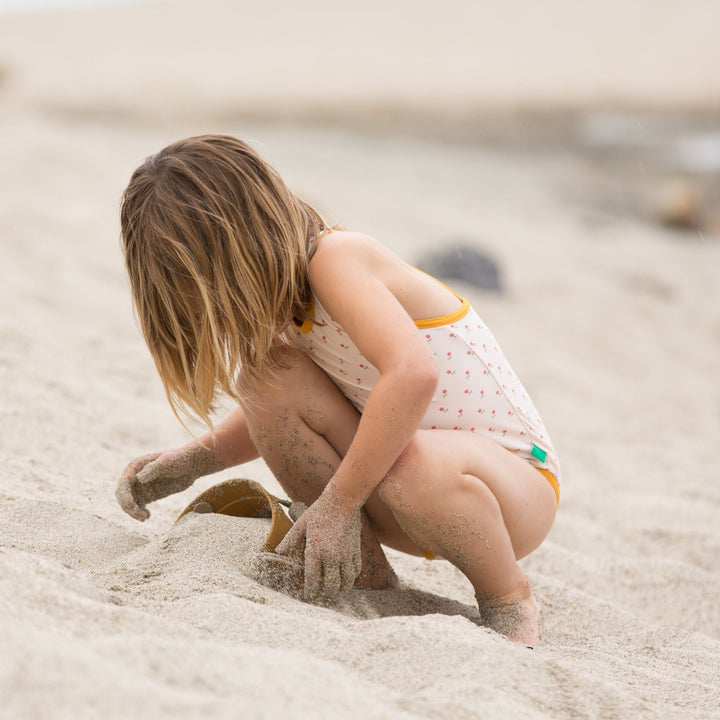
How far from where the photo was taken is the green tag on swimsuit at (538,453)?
1899 millimetres

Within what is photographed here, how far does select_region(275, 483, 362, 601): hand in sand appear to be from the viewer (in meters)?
1.63

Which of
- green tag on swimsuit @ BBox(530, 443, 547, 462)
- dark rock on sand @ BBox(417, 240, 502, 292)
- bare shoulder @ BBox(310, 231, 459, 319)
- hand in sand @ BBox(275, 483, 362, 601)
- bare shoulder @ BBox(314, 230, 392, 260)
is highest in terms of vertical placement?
bare shoulder @ BBox(314, 230, 392, 260)

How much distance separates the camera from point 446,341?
185 cm

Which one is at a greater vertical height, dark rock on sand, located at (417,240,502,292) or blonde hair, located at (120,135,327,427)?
blonde hair, located at (120,135,327,427)

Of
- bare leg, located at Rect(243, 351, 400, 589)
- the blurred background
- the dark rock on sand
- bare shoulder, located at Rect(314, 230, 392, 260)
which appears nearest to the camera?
bare shoulder, located at Rect(314, 230, 392, 260)

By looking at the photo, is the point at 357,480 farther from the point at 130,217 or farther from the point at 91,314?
the point at 91,314

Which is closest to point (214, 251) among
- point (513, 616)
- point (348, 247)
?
point (348, 247)

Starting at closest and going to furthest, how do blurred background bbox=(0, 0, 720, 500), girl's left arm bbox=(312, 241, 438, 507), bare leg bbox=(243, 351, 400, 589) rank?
girl's left arm bbox=(312, 241, 438, 507), bare leg bbox=(243, 351, 400, 589), blurred background bbox=(0, 0, 720, 500)

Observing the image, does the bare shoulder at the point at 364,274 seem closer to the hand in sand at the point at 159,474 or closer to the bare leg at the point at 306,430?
the bare leg at the point at 306,430

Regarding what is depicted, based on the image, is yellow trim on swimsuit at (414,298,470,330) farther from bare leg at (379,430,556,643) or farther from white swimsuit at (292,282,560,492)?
bare leg at (379,430,556,643)

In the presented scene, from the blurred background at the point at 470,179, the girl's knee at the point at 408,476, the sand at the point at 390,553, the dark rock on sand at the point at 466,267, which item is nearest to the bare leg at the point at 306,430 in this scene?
the sand at the point at 390,553

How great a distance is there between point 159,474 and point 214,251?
0.57 m

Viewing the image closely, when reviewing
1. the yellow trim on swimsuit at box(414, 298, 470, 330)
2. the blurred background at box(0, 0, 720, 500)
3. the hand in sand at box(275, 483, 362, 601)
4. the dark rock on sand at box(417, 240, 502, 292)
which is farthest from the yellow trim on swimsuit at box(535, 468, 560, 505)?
the dark rock on sand at box(417, 240, 502, 292)

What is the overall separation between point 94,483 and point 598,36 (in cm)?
2712
